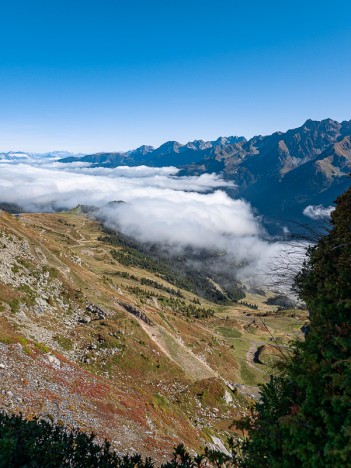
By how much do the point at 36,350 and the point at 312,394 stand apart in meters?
33.8

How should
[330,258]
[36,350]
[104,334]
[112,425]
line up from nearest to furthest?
[330,258] < [112,425] < [36,350] < [104,334]

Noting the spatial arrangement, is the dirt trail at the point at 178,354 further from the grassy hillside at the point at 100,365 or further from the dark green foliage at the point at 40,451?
the dark green foliage at the point at 40,451

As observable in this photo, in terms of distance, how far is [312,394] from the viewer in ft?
33.1

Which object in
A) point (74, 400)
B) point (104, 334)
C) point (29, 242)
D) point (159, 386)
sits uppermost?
point (29, 242)

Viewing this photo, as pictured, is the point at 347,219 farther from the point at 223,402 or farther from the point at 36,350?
the point at 223,402

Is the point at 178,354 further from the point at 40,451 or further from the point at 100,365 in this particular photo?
the point at 40,451

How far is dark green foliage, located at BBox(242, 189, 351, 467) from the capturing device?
9094 millimetres

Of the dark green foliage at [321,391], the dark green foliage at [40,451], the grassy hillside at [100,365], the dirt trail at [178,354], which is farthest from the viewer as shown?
the dirt trail at [178,354]

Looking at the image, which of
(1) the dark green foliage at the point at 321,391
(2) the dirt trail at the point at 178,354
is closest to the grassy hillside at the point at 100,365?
(2) the dirt trail at the point at 178,354

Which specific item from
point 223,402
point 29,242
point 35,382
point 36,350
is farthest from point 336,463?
point 29,242

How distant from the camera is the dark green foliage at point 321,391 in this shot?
909cm

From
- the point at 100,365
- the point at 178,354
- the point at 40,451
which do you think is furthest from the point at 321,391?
the point at 178,354

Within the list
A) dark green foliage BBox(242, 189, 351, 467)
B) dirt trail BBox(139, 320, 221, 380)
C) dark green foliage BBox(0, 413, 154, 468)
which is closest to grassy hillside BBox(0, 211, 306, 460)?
dirt trail BBox(139, 320, 221, 380)

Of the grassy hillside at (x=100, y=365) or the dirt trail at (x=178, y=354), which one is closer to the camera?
the grassy hillside at (x=100, y=365)
